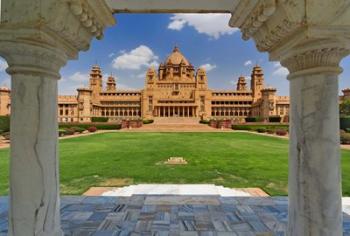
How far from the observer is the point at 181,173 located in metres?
8.16

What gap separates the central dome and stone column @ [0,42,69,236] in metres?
93.9

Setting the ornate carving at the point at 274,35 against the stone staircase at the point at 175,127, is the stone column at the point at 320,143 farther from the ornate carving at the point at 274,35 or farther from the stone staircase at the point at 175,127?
the stone staircase at the point at 175,127

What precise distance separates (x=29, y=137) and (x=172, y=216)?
101 inches

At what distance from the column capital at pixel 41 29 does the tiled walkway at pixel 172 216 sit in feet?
7.73

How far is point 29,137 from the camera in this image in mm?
2404

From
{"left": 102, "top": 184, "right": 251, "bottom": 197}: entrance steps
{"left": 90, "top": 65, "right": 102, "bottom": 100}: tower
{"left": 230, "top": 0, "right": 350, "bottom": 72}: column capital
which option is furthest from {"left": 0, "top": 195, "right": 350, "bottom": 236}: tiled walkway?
{"left": 90, "top": 65, "right": 102, "bottom": 100}: tower

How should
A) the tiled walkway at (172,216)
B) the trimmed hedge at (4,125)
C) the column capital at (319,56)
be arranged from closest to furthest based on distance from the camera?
the column capital at (319,56) < the tiled walkway at (172,216) < the trimmed hedge at (4,125)

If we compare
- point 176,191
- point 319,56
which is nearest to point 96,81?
point 176,191

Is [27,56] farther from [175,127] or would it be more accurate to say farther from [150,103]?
[150,103]

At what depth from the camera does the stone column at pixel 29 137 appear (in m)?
2.38

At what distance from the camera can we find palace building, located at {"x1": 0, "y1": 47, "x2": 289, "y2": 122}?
247 ft

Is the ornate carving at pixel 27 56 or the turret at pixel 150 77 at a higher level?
the turret at pixel 150 77

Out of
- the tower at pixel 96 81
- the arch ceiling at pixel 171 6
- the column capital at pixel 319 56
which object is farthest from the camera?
the tower at pixel 96 81

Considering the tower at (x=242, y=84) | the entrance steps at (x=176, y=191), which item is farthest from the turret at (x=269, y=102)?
the entrance steps at (x=176, y=191)
